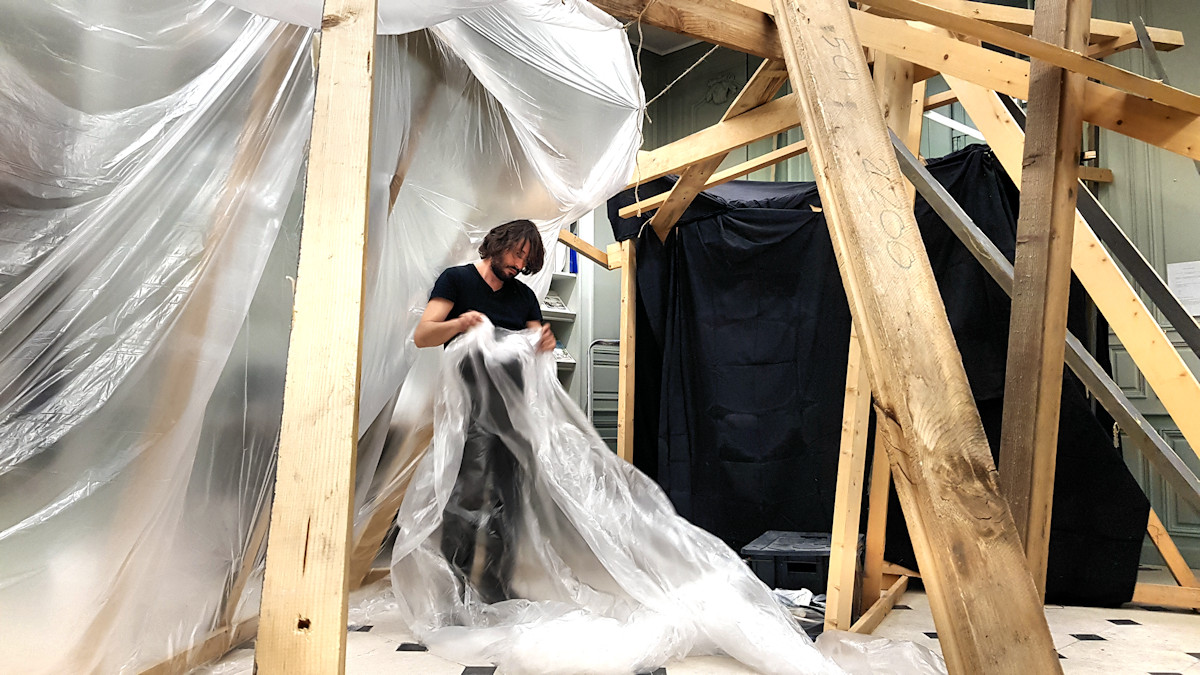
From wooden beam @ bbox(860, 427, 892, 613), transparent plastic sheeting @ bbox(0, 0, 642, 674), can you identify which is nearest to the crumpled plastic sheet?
transparent plastic sheeting @ bbox(0, 0, 642, 674)

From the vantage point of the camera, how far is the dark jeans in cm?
202

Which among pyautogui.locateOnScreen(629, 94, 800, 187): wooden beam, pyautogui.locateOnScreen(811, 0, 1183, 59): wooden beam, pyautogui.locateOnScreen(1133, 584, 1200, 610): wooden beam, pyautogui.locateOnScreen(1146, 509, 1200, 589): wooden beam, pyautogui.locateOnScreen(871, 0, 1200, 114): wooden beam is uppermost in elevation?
pyautogui.locateOnScreen(811, 0, 1183, 59): wooden beam

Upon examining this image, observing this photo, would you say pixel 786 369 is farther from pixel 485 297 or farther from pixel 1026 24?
pixel 485 297

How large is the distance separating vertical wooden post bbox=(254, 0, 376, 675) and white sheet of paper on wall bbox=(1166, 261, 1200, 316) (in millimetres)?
3916

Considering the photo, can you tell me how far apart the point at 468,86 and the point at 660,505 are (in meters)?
1.30

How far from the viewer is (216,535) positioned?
150 cm

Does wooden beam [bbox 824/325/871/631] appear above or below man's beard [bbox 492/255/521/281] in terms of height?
below

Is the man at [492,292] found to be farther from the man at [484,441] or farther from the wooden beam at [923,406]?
the wooden beam at [923,406]

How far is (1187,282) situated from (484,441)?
3419 mm

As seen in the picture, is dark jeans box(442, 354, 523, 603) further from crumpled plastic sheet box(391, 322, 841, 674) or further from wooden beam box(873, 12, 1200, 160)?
wooden beam box(873, 12, 1200, 160)

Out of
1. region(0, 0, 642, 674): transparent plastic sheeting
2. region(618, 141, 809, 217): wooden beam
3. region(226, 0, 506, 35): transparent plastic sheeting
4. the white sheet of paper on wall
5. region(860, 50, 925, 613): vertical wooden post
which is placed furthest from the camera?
the white sheet of paper on wall

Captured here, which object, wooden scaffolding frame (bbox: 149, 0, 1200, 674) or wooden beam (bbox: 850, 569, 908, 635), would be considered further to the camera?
wooden beam (bbox: 850, 569, 908, 635)

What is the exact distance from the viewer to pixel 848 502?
2178 millimetres

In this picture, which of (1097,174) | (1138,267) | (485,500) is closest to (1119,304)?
(1138,267)
